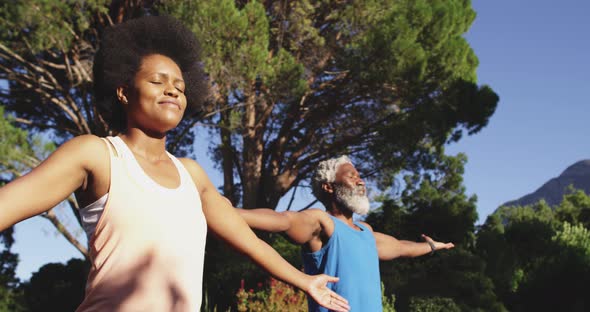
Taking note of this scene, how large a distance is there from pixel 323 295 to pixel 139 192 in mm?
807

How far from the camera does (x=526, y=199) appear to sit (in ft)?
558

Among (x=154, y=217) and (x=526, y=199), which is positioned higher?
(x=526, y=199)

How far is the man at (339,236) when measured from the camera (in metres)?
3.10

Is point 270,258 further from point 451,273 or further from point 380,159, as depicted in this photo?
point 380,159

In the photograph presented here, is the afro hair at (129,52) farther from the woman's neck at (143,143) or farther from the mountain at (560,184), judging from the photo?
the mountain at (560,184)

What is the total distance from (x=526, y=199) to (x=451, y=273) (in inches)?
6713

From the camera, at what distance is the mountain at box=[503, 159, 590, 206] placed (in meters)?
164

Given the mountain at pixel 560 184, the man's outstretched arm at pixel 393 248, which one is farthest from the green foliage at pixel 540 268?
the mountain at pixel 560 184

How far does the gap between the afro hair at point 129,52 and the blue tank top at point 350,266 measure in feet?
5.00

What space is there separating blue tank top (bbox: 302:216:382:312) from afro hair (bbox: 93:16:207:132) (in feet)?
5.00

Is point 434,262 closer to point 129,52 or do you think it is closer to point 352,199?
point 352,199

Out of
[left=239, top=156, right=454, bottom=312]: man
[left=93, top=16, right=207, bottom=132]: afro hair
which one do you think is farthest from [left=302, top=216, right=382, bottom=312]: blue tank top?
[left=93, top=16, right=207, bottom=132]: afro hair

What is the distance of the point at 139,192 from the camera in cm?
158

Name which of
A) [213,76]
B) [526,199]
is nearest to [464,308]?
[213,76]
